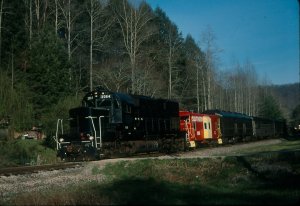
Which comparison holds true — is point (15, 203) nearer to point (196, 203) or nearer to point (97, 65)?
point (196, 203)

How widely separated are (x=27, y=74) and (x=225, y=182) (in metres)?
31.2

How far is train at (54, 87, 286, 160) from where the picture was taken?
2630 centimetres

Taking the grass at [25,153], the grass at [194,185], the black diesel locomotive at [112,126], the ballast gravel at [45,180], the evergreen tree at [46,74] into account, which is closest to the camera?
the grass at [194,185]

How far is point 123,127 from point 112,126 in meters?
0.87

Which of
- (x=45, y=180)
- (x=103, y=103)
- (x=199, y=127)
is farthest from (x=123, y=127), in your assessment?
(x=199, y=127)

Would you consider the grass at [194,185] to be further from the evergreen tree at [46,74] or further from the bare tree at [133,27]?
the bare tree at [133,27]

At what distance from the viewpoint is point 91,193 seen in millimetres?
12727

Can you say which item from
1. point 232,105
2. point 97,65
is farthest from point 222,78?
point 97,65

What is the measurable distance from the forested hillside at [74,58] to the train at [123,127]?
9.59 metres

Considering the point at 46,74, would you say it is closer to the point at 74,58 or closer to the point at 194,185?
the point at 74,58

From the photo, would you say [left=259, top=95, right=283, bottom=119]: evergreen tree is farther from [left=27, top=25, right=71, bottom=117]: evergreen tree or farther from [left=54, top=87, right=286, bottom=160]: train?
[left=27, top=25, right=71, bottom=117]: evergreen tree

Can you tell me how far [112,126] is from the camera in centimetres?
2769

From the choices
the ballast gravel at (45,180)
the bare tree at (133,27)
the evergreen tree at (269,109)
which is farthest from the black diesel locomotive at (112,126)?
the evergreen tree at (269,109)

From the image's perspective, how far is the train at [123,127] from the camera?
86.3 ft
